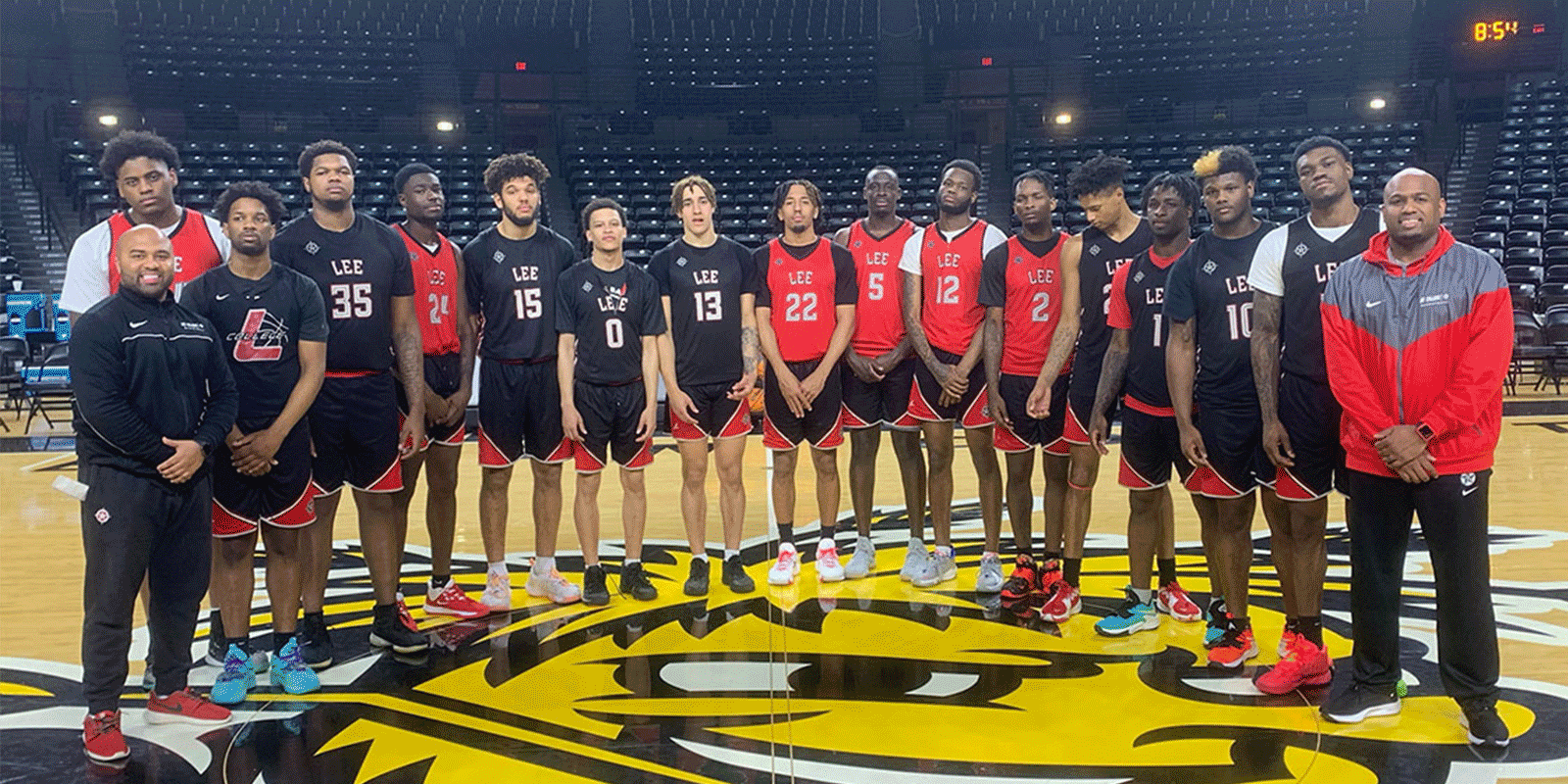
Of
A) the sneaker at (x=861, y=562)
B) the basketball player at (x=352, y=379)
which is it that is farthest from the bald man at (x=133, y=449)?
the sneaker at (x=861, y=562)

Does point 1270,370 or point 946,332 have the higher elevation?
point 946,332

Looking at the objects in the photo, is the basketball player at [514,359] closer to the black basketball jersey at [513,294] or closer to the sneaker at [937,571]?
the black basketball jersey at [513,294]

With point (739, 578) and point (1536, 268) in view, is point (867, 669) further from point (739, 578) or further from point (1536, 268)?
point (1536, 268)

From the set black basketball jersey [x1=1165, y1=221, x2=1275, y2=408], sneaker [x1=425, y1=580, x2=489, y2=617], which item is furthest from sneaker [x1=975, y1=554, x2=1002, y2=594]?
sneaker [x1=425, y1=580, x2=489, y2=617]

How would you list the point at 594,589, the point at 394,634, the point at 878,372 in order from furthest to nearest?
1. the point at 878,372
2. the point at 594,589
3. the point at 394,634

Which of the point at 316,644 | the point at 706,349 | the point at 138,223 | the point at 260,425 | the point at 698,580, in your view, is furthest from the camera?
the point at 706,349

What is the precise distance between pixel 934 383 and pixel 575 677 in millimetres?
1990

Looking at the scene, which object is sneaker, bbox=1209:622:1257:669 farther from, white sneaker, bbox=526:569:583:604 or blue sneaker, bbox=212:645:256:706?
blue sneaker, bbox=212:645:256:706

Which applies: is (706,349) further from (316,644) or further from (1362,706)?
(1362,706)

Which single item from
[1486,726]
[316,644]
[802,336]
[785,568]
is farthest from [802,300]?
[1486,726]

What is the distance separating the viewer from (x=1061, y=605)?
14.1ft

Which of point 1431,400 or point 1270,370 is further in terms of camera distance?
point 1270,370

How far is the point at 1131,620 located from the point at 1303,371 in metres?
1.14

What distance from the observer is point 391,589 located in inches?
161
